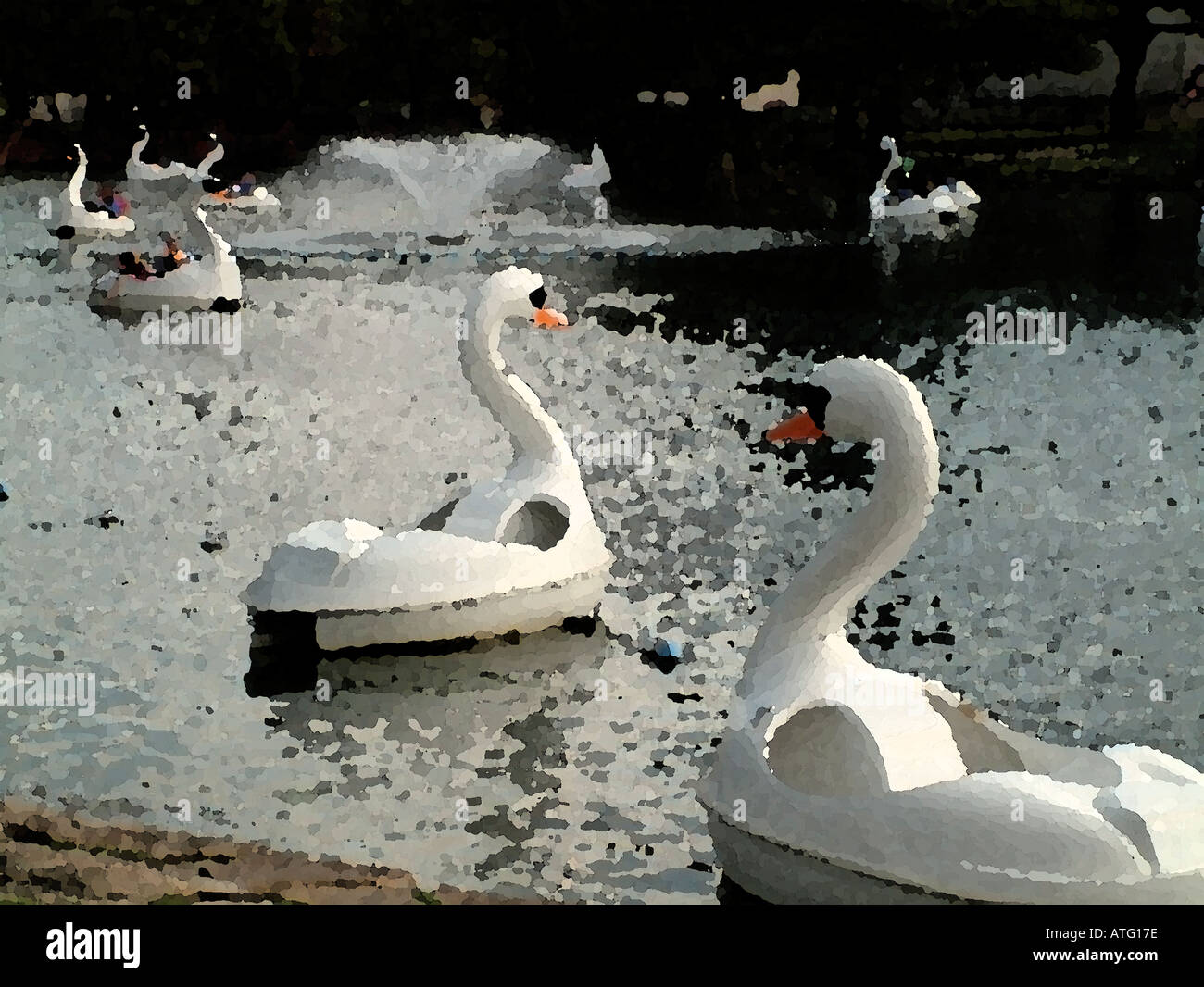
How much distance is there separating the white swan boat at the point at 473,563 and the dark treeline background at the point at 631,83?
21344 millimetres

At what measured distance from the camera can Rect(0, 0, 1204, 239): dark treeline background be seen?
32.9 m

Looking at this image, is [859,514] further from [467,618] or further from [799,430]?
[467,618]

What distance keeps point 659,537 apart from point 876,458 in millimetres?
4877

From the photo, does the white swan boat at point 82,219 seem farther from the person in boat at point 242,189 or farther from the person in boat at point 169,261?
the person in boat at point 169,261

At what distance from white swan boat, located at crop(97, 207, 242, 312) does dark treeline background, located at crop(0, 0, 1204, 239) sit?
11007 millimetres

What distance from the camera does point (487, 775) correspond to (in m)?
7.90

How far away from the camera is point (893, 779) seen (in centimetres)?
592

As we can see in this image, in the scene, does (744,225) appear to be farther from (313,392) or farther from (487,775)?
(487,775)

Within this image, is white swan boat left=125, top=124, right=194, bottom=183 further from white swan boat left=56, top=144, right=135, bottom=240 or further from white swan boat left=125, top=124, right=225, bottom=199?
white swan boat left=56, top=144, right=135, bottom=240

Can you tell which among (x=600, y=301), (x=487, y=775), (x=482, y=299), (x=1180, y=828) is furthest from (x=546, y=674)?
(x=600, y=301)

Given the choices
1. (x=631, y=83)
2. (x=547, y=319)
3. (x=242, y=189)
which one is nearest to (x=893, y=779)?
(x=547, y=319)

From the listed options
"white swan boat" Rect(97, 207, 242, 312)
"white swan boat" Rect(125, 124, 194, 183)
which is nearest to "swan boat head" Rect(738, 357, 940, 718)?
"white swan boat" Rect(97, 207, 242, 312)

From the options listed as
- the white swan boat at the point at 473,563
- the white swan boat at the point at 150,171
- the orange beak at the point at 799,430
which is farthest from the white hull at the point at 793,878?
the white swan boat at the point at 150,171

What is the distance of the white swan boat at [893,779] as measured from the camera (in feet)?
17.8
